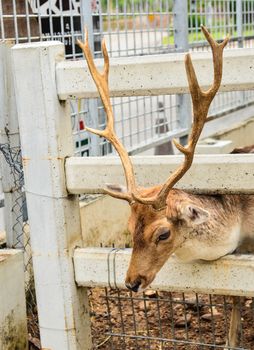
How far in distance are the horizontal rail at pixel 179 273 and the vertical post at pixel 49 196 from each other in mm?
90

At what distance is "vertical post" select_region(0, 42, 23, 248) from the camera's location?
484 centimetres

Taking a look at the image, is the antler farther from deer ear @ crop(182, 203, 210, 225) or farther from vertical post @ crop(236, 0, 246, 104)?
vertical post @ crop(236, 0, 246, 104)

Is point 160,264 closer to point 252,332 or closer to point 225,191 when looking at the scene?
point 225,191

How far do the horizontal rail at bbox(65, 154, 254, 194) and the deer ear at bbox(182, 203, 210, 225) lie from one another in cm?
11

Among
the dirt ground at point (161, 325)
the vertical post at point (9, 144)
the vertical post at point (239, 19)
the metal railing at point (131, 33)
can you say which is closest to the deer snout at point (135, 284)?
the dirt ground at point (161, 325)

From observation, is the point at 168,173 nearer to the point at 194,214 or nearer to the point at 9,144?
the point at 194,214

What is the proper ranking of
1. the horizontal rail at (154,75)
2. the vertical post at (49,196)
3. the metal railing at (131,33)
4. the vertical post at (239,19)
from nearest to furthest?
the horizontal rail at (154,75)
the vertical post at (49,196)
the metal railing at (131,33)
the vertical post at (239,19)

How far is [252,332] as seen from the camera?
5133 mm

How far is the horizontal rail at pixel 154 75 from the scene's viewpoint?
12.2 ft

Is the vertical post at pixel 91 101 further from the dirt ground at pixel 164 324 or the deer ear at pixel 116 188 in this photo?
the deer ear at pixel 116 188

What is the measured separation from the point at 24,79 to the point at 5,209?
1087 mm

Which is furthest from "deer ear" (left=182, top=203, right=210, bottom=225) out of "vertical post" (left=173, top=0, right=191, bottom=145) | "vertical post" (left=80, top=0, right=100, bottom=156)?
"vertical post" (left=173, top=0, right=191, bottom=145)

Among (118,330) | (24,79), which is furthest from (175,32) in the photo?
(24,79)

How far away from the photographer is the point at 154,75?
12.7 ft
